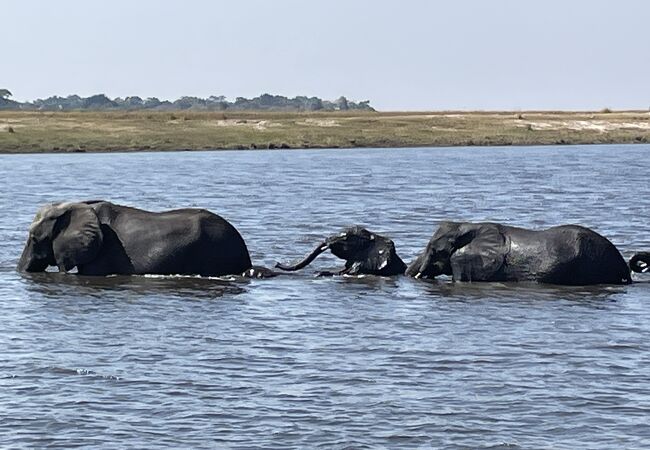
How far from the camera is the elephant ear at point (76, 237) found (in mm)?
21453

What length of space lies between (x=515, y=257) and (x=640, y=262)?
8.67 feet

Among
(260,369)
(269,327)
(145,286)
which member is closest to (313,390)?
(260,369)

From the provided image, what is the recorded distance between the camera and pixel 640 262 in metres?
22.3

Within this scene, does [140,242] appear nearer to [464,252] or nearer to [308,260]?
[308,260]

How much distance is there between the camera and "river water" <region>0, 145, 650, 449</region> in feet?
41.1

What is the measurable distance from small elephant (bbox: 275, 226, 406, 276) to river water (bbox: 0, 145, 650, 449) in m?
0.65

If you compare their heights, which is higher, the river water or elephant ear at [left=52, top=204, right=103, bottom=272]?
elephant ear at [left=52, top=204, right=103, bottom=272]

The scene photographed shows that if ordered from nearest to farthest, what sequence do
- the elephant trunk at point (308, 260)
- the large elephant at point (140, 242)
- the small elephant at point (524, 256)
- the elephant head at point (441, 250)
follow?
the small elephant at point (524, 256) → the elephant head at point (441, 250) → the large elephant at point (140, 242) → the elephant trunk at point (308, 260)

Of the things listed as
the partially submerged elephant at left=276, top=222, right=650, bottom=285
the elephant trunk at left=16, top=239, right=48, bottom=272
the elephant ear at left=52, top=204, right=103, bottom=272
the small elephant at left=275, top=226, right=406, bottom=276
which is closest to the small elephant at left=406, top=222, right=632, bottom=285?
the partially submerged elephant at left=276, top=222, right=650, bottom=285

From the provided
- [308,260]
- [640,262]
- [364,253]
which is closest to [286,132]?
→ [308,260]

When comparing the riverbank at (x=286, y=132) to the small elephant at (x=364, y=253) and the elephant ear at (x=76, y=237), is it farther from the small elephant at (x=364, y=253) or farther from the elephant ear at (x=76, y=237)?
the small elephant at (x=364, y=253)

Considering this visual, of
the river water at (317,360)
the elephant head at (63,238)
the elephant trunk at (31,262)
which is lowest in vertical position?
the river water at (317,360)

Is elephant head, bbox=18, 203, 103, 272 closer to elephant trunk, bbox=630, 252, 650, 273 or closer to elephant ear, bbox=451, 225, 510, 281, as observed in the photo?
elephant ear, bbox=451, 225, 510, 281

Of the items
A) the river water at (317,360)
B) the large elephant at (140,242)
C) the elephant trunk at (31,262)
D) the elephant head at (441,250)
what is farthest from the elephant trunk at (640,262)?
the elephant trunk at (31,262)
